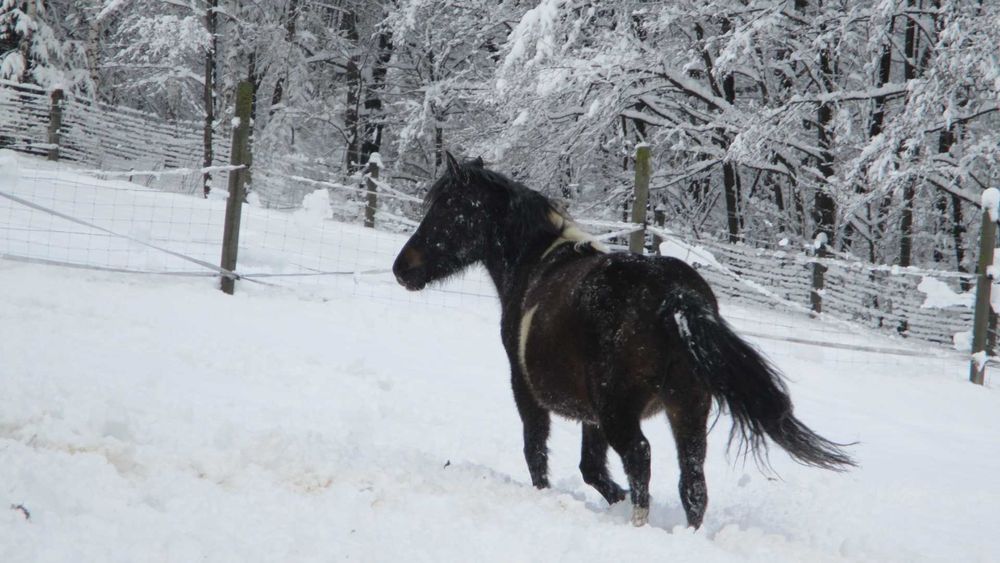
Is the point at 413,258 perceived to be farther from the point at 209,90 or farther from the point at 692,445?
the point at 209,90

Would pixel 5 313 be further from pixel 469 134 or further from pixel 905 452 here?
pixel 469 134

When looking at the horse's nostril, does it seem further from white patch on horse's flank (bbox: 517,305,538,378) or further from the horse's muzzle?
white patch on horse's flank (bbox: 517,305,538,378)

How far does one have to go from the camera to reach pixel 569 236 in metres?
3.68

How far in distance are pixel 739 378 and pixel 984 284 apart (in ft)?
21.7

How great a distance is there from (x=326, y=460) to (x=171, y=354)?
9.39ft

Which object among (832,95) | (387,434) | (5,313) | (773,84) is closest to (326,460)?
(387,434)

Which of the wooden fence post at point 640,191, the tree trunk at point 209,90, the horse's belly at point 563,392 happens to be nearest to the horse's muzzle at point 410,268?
the horse's belly at point 563,392

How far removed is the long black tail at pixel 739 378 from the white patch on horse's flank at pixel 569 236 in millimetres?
793

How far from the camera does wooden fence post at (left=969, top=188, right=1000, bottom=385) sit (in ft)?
25.5

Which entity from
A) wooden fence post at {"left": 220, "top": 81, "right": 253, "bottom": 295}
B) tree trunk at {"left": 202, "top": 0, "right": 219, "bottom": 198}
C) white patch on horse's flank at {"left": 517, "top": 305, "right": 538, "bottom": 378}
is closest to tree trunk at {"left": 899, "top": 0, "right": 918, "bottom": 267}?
wooden fence post at {"left": 220, "top": 81, "right": 253, "bottom": 295}

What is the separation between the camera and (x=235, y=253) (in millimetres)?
8000

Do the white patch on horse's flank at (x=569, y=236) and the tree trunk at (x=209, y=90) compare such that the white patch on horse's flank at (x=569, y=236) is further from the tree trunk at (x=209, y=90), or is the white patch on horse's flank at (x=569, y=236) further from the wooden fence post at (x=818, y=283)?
the tree trunk at (x=209, y=90)

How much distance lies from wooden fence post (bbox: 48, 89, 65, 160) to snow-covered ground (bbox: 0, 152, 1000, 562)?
8192 millimetres

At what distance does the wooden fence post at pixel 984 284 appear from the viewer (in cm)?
779
